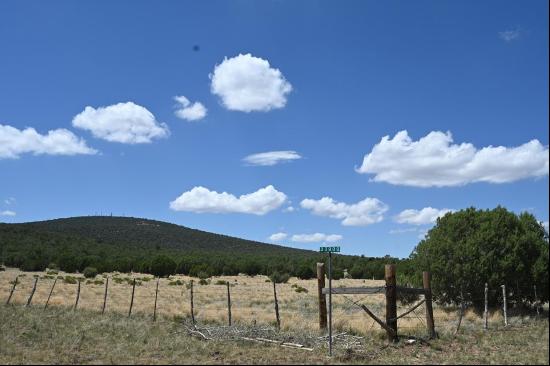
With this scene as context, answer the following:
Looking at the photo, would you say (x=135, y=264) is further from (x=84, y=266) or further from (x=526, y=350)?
(x=526, y=350)

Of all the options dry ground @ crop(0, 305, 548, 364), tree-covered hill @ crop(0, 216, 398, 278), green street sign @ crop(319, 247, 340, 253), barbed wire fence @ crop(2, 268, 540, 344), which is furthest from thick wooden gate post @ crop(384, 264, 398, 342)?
tree-covered hill @ crop(0, 216, 398, 278)

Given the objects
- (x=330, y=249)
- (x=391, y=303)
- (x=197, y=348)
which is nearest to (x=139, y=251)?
(x=391, y=303)

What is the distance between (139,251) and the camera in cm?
8044

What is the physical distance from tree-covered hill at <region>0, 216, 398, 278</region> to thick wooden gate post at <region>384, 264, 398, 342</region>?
43148mm

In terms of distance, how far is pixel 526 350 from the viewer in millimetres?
13250

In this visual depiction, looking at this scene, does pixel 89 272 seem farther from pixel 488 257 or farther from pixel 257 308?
pixel 488 257

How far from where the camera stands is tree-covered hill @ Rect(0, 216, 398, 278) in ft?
196

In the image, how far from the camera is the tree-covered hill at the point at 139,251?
196ft

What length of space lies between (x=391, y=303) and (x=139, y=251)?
226 feet

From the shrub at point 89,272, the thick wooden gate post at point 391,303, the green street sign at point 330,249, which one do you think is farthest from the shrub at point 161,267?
the green street sign at point 330,249

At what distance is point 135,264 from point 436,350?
5165 cm

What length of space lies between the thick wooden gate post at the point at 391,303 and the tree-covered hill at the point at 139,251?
142 feet

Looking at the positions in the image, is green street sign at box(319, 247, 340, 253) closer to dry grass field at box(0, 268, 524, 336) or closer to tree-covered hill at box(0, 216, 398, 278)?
dry grass field at box(0, 268, 524, 336)

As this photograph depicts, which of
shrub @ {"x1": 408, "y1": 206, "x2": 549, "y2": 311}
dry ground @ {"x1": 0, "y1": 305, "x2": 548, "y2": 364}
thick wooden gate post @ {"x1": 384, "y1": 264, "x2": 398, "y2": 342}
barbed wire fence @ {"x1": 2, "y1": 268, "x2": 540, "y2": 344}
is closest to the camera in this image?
dry ground @ {"x1": 0, "y1": 305, "x2": 548, "y2": 364}
